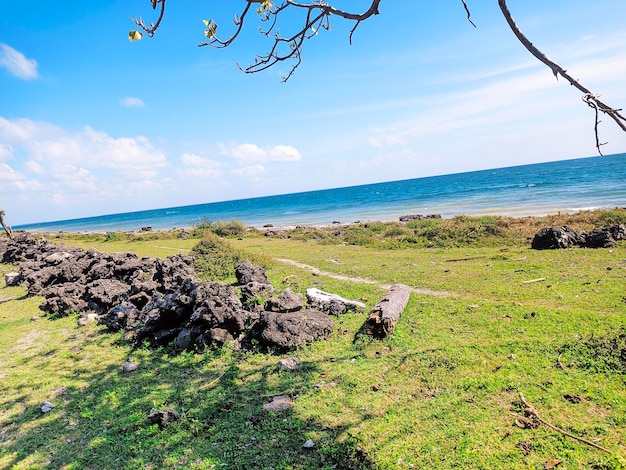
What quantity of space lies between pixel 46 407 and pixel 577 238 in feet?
64.9

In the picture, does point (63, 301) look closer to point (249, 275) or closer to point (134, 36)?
point (249, 275)

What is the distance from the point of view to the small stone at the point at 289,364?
7.53 metres

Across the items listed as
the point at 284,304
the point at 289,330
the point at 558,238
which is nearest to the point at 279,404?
the point at 289,330

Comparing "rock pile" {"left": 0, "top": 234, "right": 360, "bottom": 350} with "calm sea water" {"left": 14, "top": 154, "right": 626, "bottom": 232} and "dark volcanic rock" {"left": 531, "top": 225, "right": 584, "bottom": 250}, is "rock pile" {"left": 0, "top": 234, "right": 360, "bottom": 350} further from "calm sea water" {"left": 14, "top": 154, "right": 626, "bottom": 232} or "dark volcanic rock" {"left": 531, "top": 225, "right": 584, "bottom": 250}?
"calm sea water" {"left": 14, "top": 154, "right": 626, "bottom": 232}

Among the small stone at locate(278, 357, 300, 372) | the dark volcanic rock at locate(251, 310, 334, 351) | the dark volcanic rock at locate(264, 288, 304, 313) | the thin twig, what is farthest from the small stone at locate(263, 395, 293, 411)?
the thin twig

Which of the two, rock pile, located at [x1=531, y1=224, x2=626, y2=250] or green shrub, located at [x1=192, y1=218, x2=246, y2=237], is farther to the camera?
green shrub, located at [x1=192, y1=218, x2=246, y2=237]

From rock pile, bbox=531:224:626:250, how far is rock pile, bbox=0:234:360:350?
476 inches

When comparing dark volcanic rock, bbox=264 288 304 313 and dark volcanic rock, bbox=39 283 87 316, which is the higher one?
dark volcanic rock, bbox=39 283 87 316

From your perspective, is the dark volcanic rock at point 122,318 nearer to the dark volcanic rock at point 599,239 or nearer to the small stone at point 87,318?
the small stone at point 87,318

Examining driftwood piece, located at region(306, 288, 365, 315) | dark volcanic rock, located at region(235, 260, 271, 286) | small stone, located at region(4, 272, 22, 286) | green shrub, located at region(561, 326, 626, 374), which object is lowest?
green shrub, located at region(561, 326, 626, 374)

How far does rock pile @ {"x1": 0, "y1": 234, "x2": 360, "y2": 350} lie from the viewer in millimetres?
9000

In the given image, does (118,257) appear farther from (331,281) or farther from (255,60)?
(255,60)

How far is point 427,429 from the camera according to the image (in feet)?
17.4

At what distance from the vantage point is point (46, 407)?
22.6 ft
